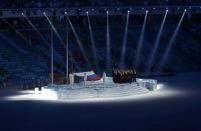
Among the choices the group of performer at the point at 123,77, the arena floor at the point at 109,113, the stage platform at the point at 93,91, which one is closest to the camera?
the arena floor at the point at 109,113

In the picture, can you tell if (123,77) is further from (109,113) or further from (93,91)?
(109,113)

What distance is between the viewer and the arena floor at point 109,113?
2180 cm

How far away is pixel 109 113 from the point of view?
25.5 m

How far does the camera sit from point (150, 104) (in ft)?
93.8

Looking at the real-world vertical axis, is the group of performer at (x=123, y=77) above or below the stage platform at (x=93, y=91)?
above

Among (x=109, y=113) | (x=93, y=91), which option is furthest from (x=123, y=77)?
Answer: (x=109, y=113)

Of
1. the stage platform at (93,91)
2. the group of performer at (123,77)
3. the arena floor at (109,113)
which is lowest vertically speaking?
the arena floor at (109,113)

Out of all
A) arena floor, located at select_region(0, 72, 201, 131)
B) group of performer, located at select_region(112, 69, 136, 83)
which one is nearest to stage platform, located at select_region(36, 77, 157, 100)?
group of performer, located at select_region(112, 69, 136, 83)

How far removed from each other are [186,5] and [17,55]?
17933mm

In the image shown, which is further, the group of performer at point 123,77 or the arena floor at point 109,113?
the group of performer at point 123,77

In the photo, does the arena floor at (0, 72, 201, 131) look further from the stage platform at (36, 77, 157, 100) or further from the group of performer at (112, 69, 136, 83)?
the group of performer at (112, 69, 136, 83)

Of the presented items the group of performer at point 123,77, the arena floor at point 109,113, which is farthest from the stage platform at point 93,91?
the arena floor at point 109,113

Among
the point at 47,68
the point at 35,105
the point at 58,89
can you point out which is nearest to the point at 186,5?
the point at 47,68

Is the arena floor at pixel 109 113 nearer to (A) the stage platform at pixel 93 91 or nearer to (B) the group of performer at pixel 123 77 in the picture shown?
(A) the stage platform at pixel 93 91
